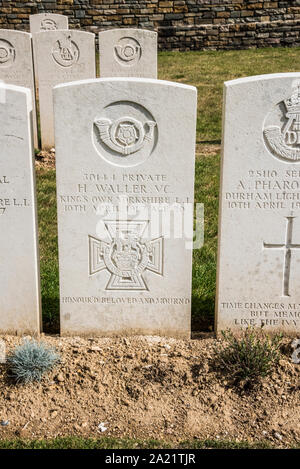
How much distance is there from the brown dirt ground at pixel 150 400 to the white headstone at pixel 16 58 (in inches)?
224

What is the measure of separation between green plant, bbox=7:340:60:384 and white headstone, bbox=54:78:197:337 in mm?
482

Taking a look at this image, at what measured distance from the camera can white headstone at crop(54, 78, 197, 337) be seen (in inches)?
153

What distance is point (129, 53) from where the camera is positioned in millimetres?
9344

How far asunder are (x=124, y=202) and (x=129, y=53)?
5.90 metres

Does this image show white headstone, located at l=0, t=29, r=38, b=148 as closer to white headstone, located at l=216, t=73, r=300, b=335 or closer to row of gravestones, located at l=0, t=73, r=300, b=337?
row of gravestones, located at l=0, t=73, r=300, b=337

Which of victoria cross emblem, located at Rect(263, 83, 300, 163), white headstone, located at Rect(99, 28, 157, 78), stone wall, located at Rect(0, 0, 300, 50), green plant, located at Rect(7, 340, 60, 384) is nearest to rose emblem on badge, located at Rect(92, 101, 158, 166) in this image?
victoria cross emblem, located at Rect(263, 83, 300, 163)

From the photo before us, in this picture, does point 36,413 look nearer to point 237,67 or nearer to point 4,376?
point 4,376

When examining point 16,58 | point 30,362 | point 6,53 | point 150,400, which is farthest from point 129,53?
point 150,400

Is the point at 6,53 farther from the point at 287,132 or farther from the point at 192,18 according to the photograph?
the point at 192,18

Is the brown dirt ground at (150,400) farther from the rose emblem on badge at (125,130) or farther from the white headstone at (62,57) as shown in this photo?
the white headstone at (62,57)

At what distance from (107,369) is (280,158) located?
188 centimetres

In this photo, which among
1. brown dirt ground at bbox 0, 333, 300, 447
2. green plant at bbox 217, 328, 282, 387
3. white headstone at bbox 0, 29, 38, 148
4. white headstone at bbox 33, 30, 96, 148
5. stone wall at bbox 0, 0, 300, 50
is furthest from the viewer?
stone wall at bbox 0, 0, 300, 50

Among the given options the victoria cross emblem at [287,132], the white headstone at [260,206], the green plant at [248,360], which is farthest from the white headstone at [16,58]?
the green plant at [248,360]

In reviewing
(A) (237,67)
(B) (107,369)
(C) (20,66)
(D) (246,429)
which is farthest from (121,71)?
(D) (246,429)
